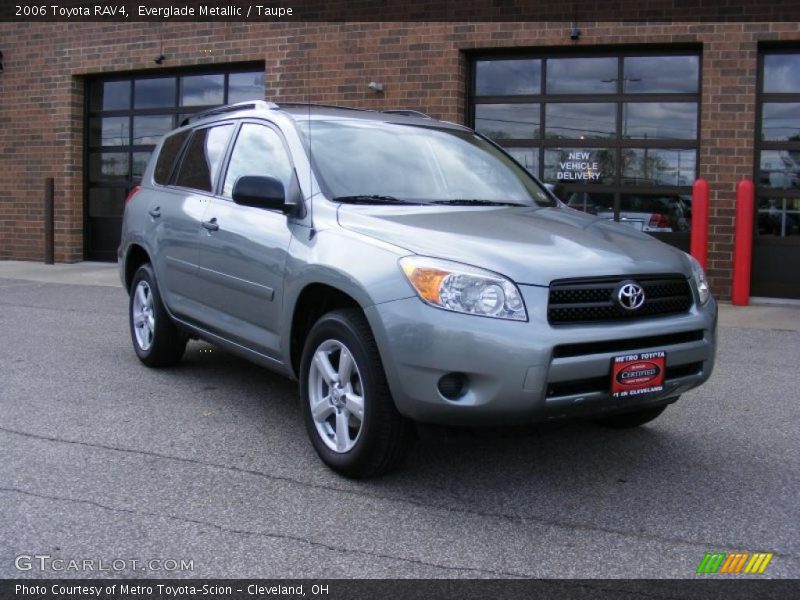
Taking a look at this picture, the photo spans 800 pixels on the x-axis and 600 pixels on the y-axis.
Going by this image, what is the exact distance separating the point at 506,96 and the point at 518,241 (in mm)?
8747

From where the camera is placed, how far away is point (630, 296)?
3.72 m

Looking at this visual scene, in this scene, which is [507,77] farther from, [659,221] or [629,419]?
[629,419]

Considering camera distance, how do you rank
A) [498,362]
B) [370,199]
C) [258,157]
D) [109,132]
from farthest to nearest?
[109,132], [258,157], [370,199], [498,362]

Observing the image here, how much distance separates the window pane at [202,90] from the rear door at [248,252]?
919 cm

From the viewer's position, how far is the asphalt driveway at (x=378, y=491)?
327cm

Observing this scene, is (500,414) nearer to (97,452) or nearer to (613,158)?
(97,452)

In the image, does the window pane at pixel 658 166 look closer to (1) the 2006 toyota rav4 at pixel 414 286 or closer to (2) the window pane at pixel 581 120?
(2) the window pane at pixel 581 120

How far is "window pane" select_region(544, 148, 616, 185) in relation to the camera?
38.3 ft

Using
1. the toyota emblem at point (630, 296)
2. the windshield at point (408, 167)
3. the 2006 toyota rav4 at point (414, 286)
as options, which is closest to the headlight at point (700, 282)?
the 2006 toyota rav4 at point (414, 286)

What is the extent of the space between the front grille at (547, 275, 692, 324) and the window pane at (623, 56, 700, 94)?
8216 mm

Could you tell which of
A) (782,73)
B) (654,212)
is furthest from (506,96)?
(782,73)

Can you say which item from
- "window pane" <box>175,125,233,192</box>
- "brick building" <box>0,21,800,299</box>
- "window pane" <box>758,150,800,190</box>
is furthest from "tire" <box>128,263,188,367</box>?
"window pane" <box>758,150,800,190</box>
